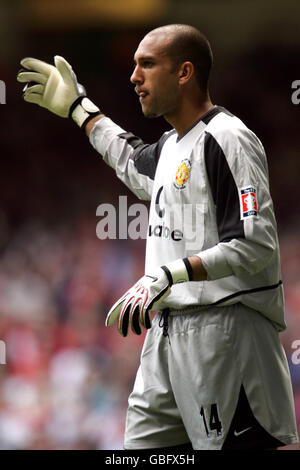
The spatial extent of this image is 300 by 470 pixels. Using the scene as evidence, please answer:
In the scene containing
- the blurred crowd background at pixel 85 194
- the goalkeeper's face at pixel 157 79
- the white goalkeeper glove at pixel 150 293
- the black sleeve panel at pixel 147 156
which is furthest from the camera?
the blurred crowd background at pixel 85 194

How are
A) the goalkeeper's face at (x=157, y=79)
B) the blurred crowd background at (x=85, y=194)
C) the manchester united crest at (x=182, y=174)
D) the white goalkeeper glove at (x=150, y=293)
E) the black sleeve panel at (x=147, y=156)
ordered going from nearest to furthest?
the white goalkeeper glove at (x=150, y=293) < the manchester united crest at (x=182, y=174) < the goalkeeper's face at (x=157, y=79) < the black sleeve panel at (x=147, y=156) < the blurred crowd background at (x=85, y=194)

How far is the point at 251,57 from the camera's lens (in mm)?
7238

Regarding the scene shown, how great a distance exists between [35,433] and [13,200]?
2.34m

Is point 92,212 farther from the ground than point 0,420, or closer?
farther from the ground

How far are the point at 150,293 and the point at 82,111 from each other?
0.88m

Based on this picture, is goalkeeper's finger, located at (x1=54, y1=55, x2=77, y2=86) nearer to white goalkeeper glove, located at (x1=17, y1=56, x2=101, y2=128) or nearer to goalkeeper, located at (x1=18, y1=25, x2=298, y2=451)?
white goalkeeper glove, located at (x1=17, y1=56, x2=101, y2=128)

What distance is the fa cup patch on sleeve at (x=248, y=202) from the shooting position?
2.11 meters

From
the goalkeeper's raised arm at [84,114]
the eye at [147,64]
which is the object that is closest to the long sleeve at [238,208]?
the eye at [147,64]

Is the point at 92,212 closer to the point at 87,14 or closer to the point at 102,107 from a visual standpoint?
the point at 102,107

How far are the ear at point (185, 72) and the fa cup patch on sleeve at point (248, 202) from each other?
16.6 inches

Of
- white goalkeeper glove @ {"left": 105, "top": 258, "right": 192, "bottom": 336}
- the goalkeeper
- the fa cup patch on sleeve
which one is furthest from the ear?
white goalkeeper glove @ {"left": 105, "top": 258, "right": 192, "bottom": 336}

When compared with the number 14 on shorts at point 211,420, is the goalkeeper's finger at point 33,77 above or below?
above

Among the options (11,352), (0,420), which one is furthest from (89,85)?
(0,420)

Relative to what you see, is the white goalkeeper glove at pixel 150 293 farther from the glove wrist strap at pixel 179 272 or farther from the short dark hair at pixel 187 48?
the short dark hair at pixel 187 48
